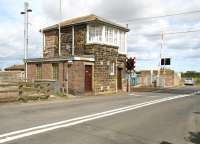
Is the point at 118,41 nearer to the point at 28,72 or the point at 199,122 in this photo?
the point at 28,72

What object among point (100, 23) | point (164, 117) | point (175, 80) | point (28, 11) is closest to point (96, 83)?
point (100, 23)

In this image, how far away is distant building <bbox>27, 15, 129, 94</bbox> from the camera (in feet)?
92.1

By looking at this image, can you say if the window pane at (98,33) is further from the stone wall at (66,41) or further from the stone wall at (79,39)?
the stone wall at (66,41)

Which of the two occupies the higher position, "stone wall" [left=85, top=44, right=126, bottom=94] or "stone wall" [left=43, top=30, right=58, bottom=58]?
"stone wall" [left=43, top=30, right=58, bottom=58]

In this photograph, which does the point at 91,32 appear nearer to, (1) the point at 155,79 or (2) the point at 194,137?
(2) the point at 194,137

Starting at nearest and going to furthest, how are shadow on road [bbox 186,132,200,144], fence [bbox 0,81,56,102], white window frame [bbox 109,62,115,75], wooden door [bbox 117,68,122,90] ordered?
shadow on road [bbox 186,132,200,144], fence [bbox 0,81,56,102], white window frame [bbox 109,62,115,75], wooden door [bbox 117,68,122,90]

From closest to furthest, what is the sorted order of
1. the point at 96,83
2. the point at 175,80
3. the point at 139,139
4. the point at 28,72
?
the point at 139,139 → the point at 96,83 → the point at 28,72 → the point at 175,80

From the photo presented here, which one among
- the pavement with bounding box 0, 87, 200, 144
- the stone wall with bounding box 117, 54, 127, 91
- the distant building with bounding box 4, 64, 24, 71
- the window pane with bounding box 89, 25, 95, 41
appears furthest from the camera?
the distant building with bounding box 4, 64, 24, 71

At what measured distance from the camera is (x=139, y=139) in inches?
372

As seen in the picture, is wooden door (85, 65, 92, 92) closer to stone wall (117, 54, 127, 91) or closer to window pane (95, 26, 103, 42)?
window pane (95, 26, 103, 42)

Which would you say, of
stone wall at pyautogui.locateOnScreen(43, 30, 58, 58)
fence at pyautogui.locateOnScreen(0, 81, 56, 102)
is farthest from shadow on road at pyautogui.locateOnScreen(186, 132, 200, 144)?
stone wall at pyautogui.locateOnScreen(43, 30, 58, 58)

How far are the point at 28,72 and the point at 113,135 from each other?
80.6ft

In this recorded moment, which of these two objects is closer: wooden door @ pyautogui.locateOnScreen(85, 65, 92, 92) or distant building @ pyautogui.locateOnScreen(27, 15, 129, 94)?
distant building @ pyautogui.locateOnScreen(27, 15, 129, 94)

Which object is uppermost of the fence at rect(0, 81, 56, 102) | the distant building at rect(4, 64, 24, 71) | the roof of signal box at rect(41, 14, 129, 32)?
the roof of signal box at rect(41, 14, 129, 32)
